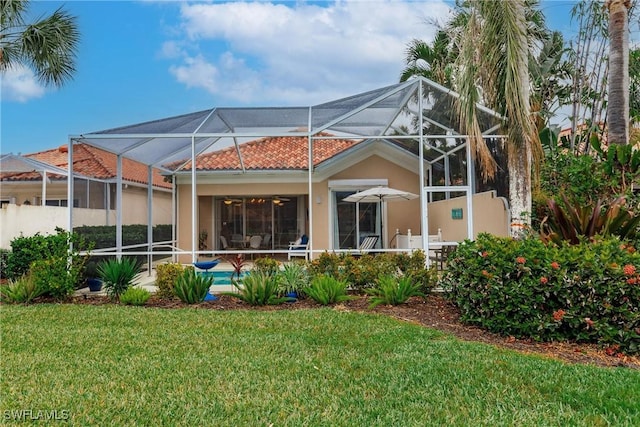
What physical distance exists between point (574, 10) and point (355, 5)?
7.36 m

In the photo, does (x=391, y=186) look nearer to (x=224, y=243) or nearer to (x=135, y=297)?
(x=224, y=243)

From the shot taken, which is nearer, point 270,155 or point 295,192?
point 295,192

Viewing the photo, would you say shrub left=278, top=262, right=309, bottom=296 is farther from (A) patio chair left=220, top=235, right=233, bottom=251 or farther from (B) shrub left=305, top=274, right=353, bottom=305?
(A) patio chair left=220, top=235, right=233, bottom=251

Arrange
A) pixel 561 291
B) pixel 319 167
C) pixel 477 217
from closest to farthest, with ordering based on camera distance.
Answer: pixel 561 291
pixel 477 217
pixel 319 167

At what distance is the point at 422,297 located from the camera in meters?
8.68

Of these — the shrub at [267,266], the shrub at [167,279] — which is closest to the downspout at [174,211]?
the shrub at [167,279]

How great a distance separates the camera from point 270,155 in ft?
56.9

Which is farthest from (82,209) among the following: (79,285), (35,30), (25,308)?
(35,30)

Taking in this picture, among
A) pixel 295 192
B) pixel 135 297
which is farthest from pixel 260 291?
pixel 295 192

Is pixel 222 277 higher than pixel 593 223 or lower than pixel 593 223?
lower

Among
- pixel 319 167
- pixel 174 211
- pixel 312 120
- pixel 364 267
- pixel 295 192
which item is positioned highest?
pixel 312 120

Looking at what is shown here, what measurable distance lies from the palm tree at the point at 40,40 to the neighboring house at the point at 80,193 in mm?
2497

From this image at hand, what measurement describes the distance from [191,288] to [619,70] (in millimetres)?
11196

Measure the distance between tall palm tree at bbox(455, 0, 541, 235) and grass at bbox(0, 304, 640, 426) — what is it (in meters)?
4.66
